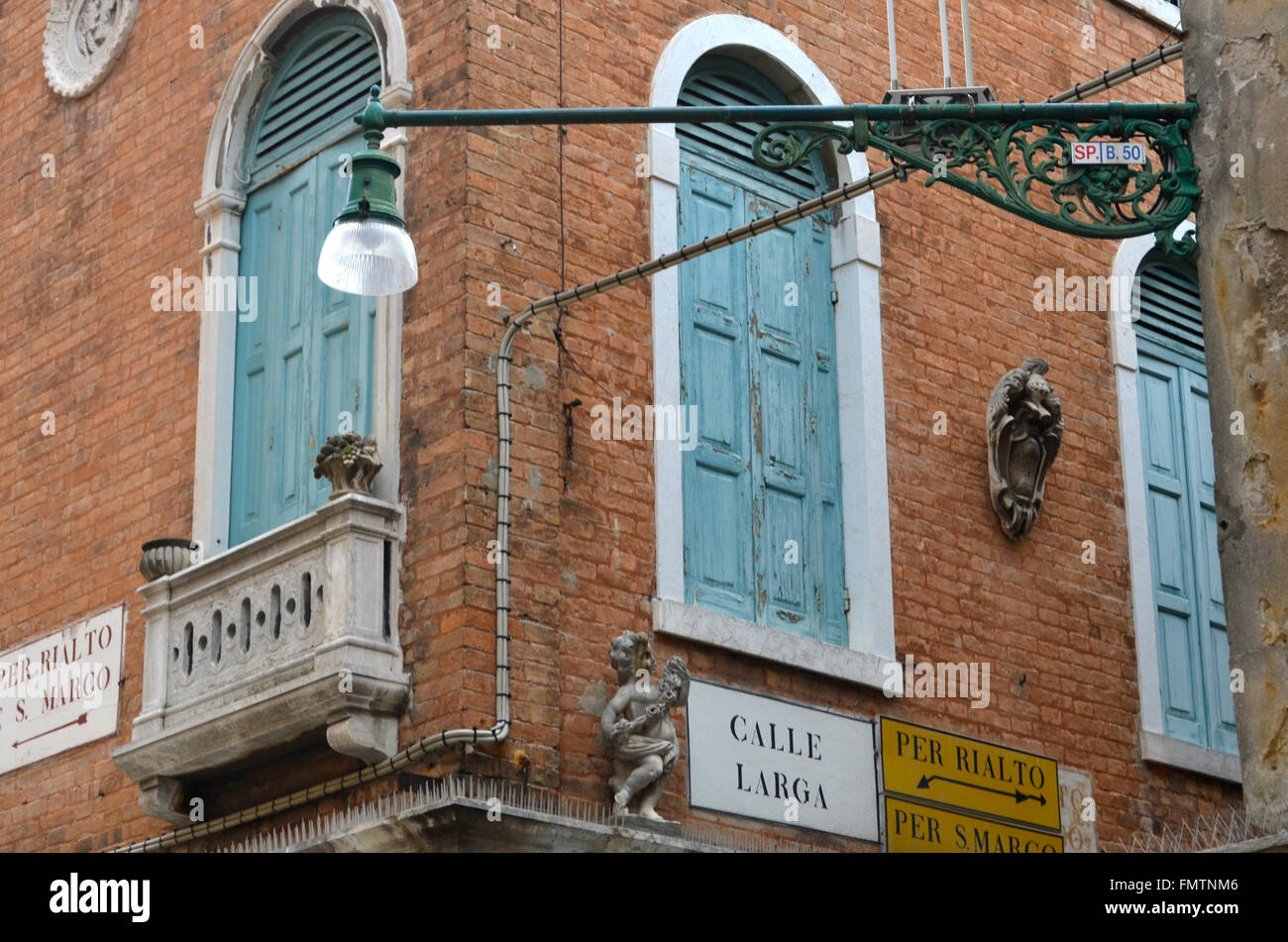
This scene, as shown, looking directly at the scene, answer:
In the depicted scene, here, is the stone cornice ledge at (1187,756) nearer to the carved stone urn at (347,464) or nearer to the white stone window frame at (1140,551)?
the white stone window frame at (1140,551)

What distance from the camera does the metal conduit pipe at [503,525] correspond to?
9969 mm

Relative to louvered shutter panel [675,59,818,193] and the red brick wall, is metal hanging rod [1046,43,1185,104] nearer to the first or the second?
the red brick wall

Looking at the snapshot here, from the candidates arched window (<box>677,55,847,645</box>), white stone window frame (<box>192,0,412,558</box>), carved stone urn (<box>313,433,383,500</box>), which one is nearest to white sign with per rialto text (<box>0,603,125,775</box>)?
white stone window frame (<box>192,0,412,558</box>)

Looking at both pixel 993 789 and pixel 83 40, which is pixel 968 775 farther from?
pixel 83 40

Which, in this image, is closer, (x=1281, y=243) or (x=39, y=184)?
(x=1281, y=243)

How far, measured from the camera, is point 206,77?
44.3ft

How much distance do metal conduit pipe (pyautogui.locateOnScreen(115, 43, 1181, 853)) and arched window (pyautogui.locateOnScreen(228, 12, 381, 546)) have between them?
102 centimetres

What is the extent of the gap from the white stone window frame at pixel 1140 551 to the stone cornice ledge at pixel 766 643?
2.35 metres

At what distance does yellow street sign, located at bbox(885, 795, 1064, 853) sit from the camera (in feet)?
39.6

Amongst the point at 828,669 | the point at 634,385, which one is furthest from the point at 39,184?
the point at 828,669

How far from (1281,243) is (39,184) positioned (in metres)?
9.05

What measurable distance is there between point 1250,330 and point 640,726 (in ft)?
12.5
